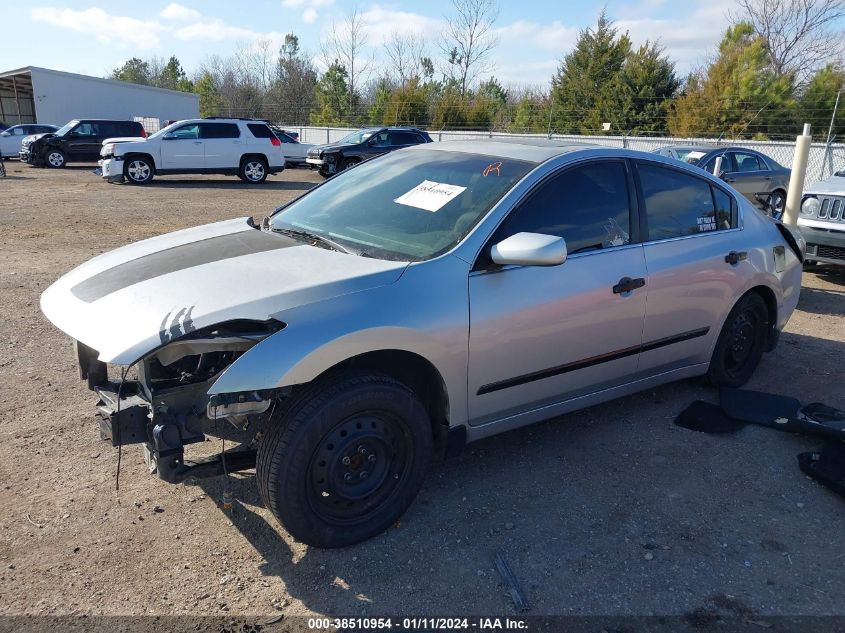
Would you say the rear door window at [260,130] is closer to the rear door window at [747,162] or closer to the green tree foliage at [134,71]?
the rear door window at [747,162]

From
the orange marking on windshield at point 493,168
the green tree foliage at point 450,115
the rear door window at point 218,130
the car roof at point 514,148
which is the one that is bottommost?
the rear door window at point 218,130

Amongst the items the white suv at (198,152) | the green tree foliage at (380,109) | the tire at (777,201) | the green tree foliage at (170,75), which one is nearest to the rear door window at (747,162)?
the tire at (777,201)

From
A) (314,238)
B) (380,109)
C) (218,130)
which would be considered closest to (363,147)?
(218,130)

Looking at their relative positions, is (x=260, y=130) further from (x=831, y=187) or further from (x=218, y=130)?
(x=831, y=187)

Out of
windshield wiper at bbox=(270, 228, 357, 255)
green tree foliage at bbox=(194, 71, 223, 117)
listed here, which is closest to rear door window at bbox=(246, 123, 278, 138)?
windshield wiper at bbox=(270, 228, 357, 255)

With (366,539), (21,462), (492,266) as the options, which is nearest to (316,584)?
(366,539)

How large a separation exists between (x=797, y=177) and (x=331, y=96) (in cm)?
3994

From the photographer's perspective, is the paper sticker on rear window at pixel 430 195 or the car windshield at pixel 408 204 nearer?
the car windshield at pixel 408 204

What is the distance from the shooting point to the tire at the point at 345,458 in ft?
8.96

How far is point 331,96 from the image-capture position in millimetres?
44406

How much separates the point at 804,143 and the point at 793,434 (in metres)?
5.11

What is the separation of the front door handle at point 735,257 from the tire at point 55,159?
24.3 m

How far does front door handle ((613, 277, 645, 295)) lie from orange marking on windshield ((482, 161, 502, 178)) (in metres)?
0.89

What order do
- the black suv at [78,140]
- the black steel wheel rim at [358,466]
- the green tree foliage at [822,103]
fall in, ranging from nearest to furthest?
the black steel wheel rim at [358,466] → the black suv at [78,140] → the green tree foliage at [822,103]
